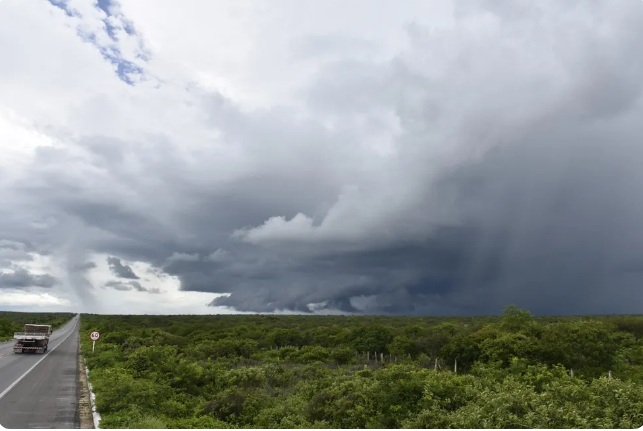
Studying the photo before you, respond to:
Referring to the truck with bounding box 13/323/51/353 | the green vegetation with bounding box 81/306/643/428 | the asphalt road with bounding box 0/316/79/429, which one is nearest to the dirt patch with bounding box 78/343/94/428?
the asphalt road with bounding box 0/316/79/429

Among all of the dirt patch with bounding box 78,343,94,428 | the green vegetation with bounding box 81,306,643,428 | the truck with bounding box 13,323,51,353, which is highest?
the truck with bounding box 13,323,51,353

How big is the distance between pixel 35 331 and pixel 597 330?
168 ft

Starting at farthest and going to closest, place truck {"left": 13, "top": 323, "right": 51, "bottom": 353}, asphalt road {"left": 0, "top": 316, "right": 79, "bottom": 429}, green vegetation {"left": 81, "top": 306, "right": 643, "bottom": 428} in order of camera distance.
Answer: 1. truck {"left": 13, "top": 323, "right": 51, "bottom": 353}
2. asphalt road {"left": 0, "top": 316, "right": 79, "bottom": 429}
3. green vegetation {"left": 81, "top": 306, "right": 643, "bottom": 428}

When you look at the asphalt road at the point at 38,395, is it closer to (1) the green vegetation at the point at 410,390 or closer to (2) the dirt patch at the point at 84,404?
(2) the dirt patch at the point at 84,404

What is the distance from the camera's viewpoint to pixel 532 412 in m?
13.5

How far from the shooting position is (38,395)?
21.8 m

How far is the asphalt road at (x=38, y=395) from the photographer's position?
1644cm

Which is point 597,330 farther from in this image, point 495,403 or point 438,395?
point 495,403

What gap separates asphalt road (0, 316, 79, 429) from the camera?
647 inches

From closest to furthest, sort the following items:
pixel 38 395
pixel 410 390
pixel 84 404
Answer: pixel 410 390 → pixel 84 404 → pixel 38 395

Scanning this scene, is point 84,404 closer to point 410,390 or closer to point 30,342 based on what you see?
point 410,390

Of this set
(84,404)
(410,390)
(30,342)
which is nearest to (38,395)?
(84,404)

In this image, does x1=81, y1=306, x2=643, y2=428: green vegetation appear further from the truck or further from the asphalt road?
the truck

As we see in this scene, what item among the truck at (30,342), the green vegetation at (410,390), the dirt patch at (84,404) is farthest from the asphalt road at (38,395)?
the truck at (30,342)
